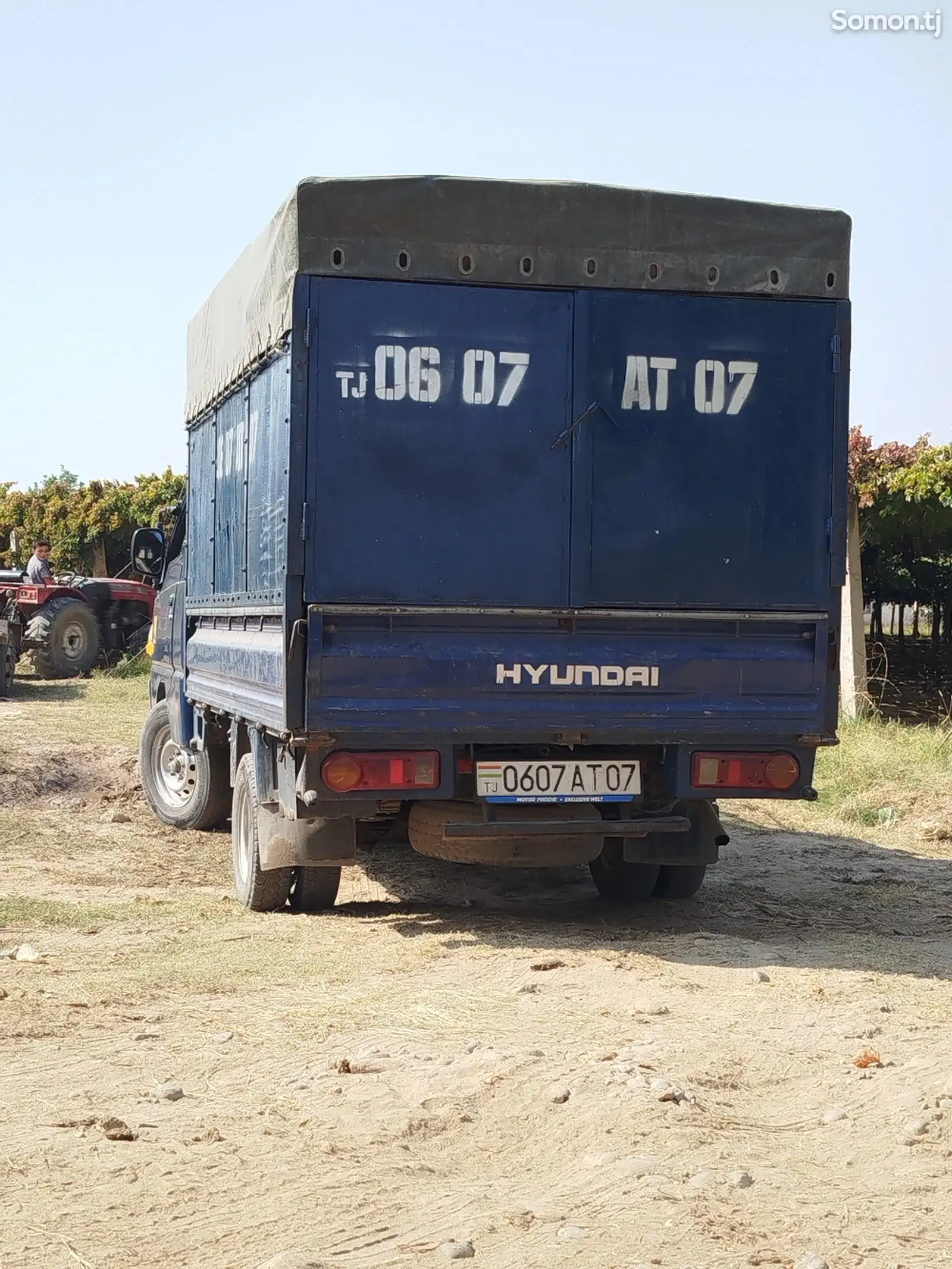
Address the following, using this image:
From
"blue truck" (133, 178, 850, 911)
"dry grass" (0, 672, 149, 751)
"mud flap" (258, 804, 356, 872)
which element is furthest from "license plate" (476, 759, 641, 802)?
"dry grass" (0, 672, 149, 751)

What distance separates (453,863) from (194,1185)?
5598mm

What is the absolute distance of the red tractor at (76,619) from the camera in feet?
71.4

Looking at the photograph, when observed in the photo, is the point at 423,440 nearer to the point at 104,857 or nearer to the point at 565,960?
the point at 565,960

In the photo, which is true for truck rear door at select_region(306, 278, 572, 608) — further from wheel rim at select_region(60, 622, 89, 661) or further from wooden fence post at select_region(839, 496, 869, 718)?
wheel rim at select_region(60, 622, 89, 661)

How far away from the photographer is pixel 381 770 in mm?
6535

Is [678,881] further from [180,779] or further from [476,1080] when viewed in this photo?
[180,779]

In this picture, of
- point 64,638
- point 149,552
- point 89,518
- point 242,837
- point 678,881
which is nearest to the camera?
point 242,837

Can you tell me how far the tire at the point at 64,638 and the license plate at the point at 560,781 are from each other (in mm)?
16180

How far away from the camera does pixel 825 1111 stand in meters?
4.46

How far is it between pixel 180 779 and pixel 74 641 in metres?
12.0

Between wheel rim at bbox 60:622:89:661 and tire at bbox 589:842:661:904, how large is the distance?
50.5ft

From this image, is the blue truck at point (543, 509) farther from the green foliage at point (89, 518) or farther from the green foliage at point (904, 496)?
the green foliage at point (89, 518)

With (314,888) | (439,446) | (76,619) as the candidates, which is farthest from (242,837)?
(76,619)

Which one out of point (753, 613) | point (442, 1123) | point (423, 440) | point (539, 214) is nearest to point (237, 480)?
point (423, 440)
